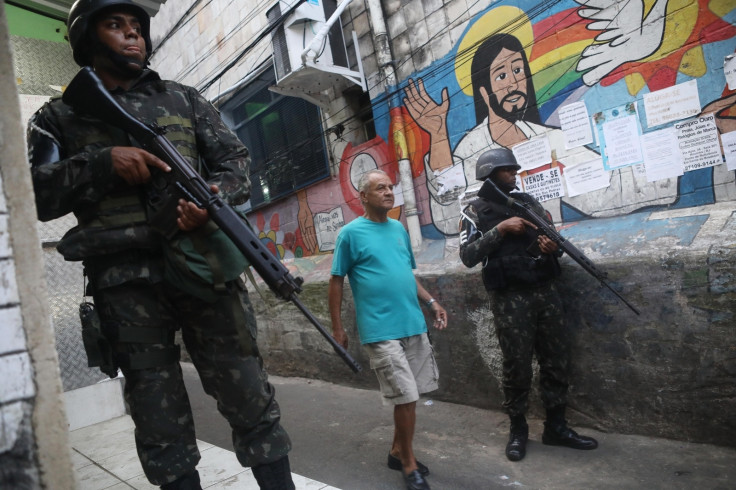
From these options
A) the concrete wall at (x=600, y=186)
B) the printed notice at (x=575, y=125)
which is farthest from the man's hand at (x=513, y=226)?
the printed notice at (x=575, y=125)

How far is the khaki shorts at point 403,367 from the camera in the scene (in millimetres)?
2695

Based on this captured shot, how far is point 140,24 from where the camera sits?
6.53ft

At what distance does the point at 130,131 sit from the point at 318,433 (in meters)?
2.75

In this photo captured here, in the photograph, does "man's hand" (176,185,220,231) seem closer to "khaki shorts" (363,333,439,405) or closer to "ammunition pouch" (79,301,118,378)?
"ammunition pouch" (79,301,118,378)

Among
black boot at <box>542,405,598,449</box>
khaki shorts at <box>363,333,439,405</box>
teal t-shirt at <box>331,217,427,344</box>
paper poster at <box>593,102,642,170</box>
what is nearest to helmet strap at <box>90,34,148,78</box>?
teal t-shirt at <box>331,217,427,344</box>

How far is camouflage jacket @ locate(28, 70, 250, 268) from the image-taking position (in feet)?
5.42

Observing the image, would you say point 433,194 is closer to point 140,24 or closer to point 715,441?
point 715,441

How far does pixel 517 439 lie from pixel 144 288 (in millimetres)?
2363

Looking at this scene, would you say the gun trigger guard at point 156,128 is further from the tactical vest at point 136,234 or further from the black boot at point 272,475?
the black boot at point 272,475

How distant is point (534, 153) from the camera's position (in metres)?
4.38

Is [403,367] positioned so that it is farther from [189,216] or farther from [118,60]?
[118,60]

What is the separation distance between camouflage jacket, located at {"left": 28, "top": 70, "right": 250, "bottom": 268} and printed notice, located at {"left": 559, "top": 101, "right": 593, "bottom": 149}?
310 cm

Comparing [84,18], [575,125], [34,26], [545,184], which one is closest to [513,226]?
[545,184]

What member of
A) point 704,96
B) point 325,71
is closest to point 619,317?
point 704,96
